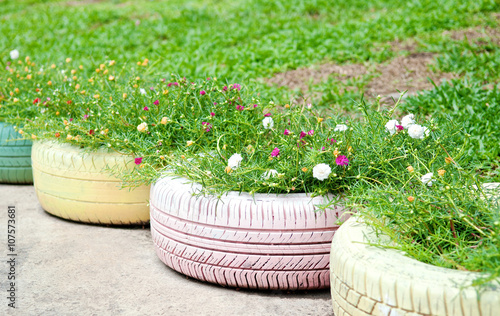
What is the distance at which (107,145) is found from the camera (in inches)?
141

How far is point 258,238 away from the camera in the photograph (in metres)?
2.74

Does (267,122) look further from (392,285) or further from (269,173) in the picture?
(392,285)

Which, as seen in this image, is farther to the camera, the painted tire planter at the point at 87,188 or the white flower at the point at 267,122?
the painted tire planter at the point at 87,188

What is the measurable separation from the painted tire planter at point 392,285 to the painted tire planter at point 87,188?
5.57 feet

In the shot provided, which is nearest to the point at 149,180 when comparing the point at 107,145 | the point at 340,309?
the point at 107,145

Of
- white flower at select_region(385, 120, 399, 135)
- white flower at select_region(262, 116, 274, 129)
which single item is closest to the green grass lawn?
white flower at select_region(262, 116, 274, 129)

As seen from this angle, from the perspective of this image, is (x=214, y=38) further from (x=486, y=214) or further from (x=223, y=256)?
(x=486, y=214)

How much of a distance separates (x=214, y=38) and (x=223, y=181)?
5.14m

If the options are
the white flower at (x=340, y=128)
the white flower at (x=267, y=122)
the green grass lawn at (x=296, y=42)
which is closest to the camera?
the white flower at (x=340, y=128)

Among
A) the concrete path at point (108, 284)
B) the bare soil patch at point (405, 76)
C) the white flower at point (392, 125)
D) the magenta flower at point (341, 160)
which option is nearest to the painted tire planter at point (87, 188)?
the concrete path at point (108, 284)

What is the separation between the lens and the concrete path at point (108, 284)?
2.76m

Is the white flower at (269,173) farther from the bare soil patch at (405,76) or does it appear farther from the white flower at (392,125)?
the bare soil patch at (405,76)

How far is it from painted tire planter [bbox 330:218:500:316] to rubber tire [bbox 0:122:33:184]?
3112 millimetres

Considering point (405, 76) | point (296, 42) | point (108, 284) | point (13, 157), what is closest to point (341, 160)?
point (108, 284)
